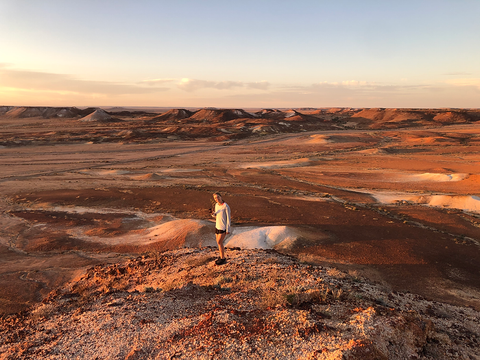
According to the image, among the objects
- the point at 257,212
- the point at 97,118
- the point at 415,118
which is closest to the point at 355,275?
the point at 257,212

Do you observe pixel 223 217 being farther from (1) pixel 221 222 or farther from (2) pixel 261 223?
(2) pixel 261 223

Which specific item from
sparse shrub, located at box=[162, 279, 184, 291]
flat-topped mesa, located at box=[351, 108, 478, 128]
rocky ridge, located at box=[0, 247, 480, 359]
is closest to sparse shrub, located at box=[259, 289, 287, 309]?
rocky ridge, located at box=[0, 247, 480, 359]

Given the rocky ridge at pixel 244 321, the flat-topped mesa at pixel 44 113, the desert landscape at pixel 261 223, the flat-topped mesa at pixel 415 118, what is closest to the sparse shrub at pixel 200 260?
the desert landscape at pixel 261 223

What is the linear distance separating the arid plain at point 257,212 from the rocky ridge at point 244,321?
2.40 metres

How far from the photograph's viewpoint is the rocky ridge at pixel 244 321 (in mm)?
4426

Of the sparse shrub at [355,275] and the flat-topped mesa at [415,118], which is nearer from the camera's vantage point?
the sparse shrub at [355,275]

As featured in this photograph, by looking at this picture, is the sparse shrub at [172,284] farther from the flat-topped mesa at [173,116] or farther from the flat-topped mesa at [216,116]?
the flat-topped mesa at [173,116]

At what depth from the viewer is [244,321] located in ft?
16.8

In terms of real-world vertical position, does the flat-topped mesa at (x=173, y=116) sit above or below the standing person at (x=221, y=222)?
above

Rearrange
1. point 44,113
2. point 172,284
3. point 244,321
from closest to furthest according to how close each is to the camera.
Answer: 1. point 244,321
2. point 172,284
3. point 44,113

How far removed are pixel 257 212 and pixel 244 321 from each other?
11.0 meters

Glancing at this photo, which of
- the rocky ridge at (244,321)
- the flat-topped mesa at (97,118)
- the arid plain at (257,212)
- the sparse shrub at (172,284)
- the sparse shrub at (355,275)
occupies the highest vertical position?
the flat-topped mesa at (97,118)

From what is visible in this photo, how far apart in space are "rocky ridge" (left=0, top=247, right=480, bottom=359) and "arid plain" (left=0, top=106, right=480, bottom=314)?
240cm

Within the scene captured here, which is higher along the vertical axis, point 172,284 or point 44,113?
point 44,113
